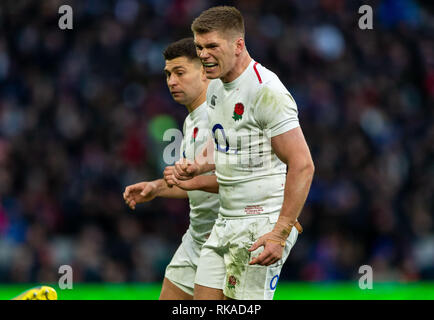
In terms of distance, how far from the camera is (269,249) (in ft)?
12.3

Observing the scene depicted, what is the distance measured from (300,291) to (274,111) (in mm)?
5170

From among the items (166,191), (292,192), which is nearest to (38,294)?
(166,191)

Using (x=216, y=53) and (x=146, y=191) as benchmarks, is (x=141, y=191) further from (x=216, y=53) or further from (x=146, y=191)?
(x=216, y=53)

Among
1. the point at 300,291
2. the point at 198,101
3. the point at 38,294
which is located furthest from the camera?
the point at 300,291

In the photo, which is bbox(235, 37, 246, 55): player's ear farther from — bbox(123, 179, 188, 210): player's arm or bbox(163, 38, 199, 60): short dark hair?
bbox(123, 179, 188, 210): player's arm

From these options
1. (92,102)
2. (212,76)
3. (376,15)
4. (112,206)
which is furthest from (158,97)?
(212,76)

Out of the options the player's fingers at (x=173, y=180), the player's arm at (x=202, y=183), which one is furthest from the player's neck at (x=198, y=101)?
the player's fingers at (x=173, y=180)

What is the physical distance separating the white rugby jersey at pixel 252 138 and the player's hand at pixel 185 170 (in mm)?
158

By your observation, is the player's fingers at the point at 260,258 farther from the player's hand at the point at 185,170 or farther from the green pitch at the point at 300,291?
the green pitch at the point at 300,291

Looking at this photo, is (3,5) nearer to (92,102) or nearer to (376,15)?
(92,102)

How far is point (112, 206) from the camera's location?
10.1m

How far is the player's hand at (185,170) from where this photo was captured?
418 cm

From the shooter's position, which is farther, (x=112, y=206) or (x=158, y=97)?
(x=158, y=97)
